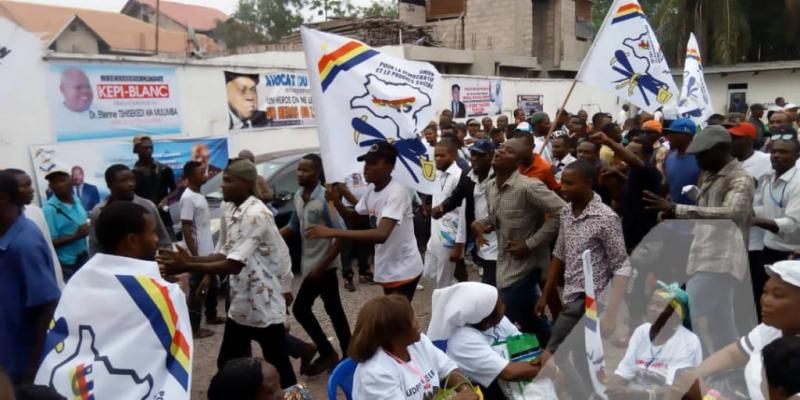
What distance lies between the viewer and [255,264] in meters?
3.68

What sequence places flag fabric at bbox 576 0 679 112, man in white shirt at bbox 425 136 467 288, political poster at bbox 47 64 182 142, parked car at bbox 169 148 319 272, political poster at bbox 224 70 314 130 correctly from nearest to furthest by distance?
man in white shirt at bbox 425 136 467 288, flag fabric at bbox 576 0 679 112, parked car at bbox 169 148 319 272, political poster at bbox 47 64 182 142, political poster at bbox 224 70 314 130

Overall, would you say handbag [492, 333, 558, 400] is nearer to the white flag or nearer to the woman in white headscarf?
the woman in white headscarf

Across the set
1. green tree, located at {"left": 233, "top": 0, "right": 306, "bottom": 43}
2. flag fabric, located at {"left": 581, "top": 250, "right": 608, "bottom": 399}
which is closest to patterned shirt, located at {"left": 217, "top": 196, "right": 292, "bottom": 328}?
flag fabric, located at {"left": 581, "top": 250, "right": 608, "bottom": 399}

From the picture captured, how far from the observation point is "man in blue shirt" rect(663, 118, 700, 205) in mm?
4719

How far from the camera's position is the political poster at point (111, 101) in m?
9.05

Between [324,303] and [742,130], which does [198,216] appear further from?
[742,130]

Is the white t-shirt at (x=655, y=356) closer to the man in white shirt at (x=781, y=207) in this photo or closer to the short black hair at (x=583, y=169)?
the short black hair at (x=583, y=169)

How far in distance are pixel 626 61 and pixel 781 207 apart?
6.78ft

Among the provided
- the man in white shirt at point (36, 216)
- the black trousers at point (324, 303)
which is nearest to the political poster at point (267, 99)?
the black trousers at point (324, 303)

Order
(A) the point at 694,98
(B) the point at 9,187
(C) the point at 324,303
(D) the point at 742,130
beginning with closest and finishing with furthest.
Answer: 1. (B) the point at 9,187
2. (C) the point at 324,303
3. (D) the point at 742,130
4. (A) the point at 694,98

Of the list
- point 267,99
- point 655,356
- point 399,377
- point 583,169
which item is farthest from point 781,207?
point 267,99

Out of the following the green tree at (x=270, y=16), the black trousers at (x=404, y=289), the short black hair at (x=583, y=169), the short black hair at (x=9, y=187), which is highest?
the green tree at (x=270, y=16)

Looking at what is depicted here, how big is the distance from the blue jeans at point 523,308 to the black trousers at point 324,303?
1241 mm

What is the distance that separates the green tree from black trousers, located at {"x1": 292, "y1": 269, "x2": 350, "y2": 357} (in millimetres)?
46557
